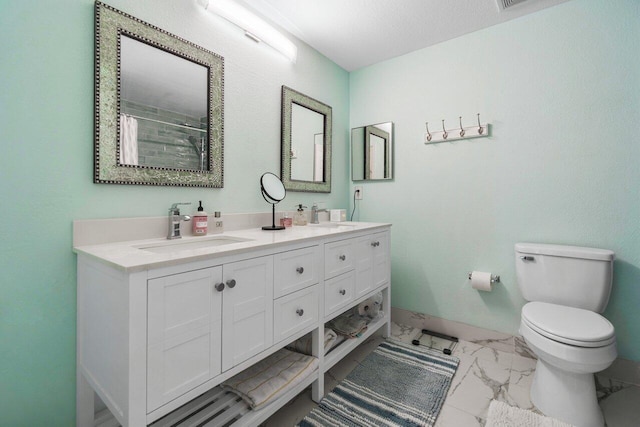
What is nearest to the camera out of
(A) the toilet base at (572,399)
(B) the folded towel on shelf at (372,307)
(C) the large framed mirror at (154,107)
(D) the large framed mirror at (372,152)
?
(C) the large framed mirror at (154,107)

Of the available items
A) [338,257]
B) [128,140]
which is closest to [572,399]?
[338,257]

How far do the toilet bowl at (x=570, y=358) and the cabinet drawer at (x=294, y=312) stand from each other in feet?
3.62

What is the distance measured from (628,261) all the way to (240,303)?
2.15m

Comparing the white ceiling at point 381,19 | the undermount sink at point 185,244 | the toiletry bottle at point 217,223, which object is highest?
the white ceiling at point 381,19

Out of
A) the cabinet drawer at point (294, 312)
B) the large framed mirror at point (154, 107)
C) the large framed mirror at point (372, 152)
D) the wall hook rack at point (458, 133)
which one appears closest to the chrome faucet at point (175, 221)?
the large framed mirror at point (154, 107)

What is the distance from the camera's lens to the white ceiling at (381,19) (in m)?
1.83

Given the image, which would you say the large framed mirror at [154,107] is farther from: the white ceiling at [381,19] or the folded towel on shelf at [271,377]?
the folded towel on shelf at [271,377]

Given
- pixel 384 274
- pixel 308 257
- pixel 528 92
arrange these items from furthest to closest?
pixel 384 274
pixel 528 92
pixel 308 257

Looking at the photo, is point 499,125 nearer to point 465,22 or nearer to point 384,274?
point 465,22

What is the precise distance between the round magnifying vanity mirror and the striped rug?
995 millimetres

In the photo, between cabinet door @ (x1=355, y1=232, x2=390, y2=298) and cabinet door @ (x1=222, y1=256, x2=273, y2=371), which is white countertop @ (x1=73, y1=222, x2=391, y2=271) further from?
cabinet door @ (x1=355, y1=232, x2=390, y2=298)

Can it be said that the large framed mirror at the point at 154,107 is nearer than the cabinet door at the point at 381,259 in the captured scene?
Yes

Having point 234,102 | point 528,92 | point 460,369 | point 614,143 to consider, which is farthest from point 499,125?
point 234,102

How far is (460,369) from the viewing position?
1835 millimetres
